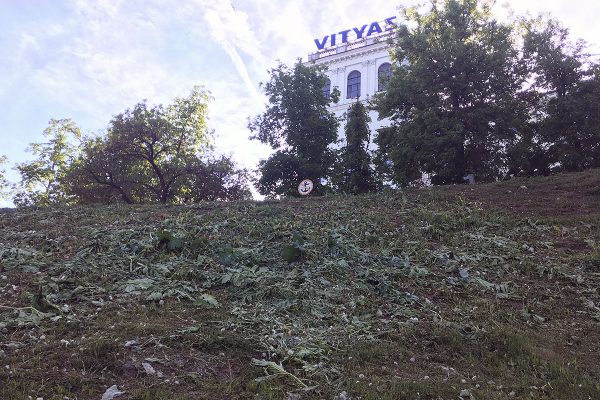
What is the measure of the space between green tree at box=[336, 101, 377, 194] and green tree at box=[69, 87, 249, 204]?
6685 millimetres

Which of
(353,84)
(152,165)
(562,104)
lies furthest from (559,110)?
(353,84)

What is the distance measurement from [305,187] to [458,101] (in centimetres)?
691

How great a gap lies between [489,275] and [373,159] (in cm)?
1455

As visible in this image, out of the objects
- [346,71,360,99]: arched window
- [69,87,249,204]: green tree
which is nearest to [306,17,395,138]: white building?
[346,71,360,99]: arched window

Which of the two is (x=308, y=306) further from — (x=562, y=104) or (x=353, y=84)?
(x=353, y=84)

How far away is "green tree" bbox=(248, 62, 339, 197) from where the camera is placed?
21.0 metres

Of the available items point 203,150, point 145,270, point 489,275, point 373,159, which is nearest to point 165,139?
point 203,150

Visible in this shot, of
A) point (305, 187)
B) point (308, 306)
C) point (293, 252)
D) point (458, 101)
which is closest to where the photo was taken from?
point (308, 306)

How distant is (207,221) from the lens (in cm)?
937

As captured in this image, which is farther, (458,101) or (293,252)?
(458,101)

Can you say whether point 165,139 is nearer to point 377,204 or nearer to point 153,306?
point 377,204

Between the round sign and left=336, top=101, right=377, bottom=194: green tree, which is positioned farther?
left=336, top=101, right=377, bottom=194: green tree

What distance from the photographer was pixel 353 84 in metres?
43.9

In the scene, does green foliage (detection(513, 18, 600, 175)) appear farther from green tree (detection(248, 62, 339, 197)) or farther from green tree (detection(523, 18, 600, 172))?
green tree (detection(248, 62, 339, 197))
